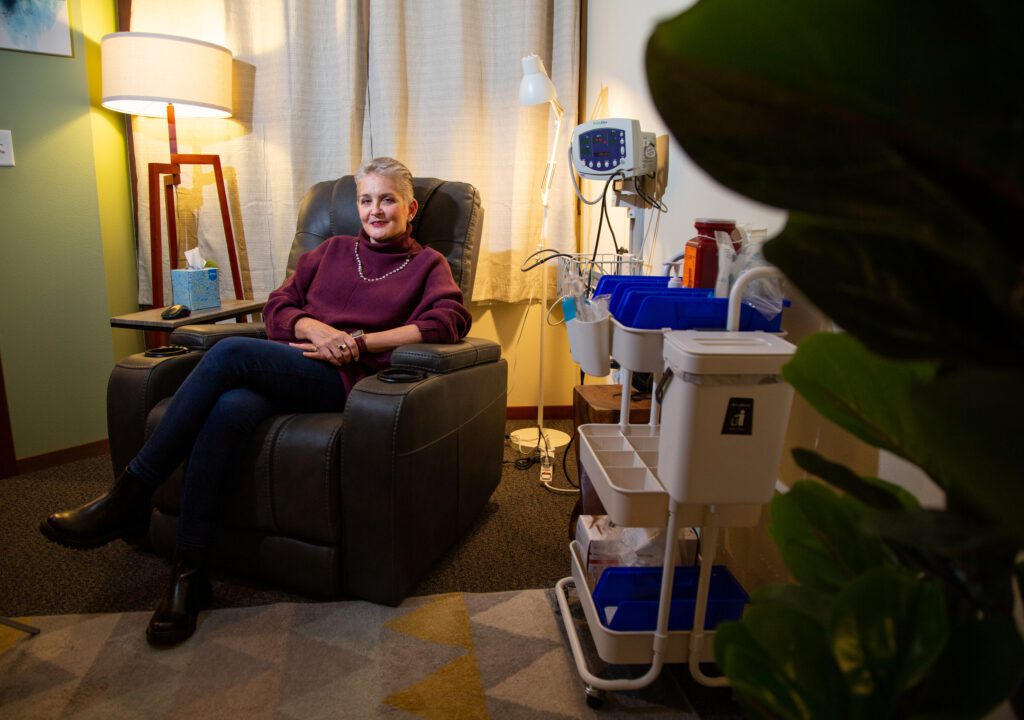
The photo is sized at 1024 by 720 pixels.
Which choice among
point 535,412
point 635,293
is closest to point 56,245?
point 535,412

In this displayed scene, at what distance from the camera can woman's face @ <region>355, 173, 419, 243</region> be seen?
196cm

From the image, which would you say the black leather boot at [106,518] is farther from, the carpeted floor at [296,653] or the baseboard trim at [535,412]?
the baseboard trim at [535,412]

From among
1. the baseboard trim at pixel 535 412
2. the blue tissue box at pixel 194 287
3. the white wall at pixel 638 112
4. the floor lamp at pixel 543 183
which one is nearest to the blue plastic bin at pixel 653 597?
the white wall at pixel 638 112

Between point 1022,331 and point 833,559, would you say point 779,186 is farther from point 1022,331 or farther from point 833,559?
point 833,559

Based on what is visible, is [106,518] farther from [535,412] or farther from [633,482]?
[535,412]

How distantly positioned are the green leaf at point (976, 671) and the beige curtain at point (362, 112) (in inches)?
97.9

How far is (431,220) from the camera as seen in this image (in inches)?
86.4

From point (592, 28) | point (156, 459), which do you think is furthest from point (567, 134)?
point (156, 459)

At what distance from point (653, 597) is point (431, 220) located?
55.6 inches

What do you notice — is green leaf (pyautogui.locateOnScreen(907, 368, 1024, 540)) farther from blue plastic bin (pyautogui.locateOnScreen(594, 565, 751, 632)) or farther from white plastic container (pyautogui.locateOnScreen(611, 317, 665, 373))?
blue plastic bin (pyautogui.locateOnScreen(594, 565, 751, 632))

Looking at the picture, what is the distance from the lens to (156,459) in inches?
60.4

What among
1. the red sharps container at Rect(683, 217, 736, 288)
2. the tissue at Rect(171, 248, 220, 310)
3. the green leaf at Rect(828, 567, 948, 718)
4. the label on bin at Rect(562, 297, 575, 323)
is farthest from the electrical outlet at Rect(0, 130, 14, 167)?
the green leaf at Rect(828, 567, 948, 718)

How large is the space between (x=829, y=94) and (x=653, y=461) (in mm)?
1071

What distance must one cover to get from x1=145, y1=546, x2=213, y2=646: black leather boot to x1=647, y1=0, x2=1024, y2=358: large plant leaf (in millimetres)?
1548
